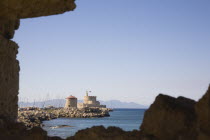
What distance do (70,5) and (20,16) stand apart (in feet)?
2.84

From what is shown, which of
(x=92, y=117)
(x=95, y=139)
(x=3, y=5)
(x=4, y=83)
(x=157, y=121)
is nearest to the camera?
(x=157, y=121)

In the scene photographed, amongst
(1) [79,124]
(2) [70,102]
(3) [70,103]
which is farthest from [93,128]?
(2) [70,102]

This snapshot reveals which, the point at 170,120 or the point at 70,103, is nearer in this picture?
the point at 170,120

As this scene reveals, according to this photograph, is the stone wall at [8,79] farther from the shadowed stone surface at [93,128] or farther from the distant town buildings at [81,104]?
the distant town buildings at [81,104]

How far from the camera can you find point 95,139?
428 centimetres

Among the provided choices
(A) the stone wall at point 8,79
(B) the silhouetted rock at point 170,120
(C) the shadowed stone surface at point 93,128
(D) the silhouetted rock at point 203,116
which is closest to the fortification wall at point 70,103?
(A) the stone wall at point 8,79

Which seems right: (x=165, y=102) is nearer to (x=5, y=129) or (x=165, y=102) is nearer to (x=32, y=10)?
(x=32, y=10)

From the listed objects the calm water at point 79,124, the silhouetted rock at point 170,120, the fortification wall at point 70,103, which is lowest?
the calm water at point 79,124

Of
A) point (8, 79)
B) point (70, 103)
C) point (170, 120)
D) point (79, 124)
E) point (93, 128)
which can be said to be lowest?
point (79, 124)

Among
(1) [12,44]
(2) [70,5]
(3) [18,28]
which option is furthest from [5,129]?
(3) [18,28]

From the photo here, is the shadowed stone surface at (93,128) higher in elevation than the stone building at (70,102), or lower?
higher

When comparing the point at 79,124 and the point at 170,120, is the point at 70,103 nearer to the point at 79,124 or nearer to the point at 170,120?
the point at 79,124

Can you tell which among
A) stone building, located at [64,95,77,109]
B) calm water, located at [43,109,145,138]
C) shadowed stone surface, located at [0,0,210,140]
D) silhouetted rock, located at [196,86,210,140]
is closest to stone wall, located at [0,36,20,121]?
shadowed stone surface, located at [0,0,210,140]

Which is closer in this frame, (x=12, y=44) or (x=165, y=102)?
(x=165, y=102)
